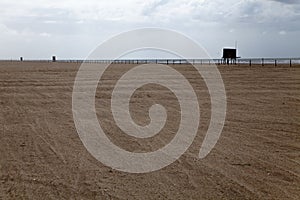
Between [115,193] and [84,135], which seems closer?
[115,193]

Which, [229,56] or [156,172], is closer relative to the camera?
[156,172]

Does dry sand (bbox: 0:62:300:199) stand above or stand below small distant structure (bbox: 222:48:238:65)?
below

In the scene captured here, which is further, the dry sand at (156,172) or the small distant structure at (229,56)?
the small distant structure at (229,56)

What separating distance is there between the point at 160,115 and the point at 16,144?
200 inches

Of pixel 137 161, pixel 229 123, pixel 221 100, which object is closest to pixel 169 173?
pixel 137 161

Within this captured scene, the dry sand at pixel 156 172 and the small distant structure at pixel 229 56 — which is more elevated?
the small distant structure at pixel 229 56

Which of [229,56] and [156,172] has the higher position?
[229,56]

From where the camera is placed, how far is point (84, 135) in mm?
10602

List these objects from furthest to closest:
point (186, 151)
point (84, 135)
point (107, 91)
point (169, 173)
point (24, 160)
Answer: point (107, 91) < point (84, 135) < point (186, 151) < point (24, 160) < point (169, 173)

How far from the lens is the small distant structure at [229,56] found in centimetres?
7187

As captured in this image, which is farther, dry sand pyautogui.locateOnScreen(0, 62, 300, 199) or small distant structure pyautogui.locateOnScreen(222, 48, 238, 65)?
small distant structure pyautogui.locateOnScreen(222, 48, 238, 65)

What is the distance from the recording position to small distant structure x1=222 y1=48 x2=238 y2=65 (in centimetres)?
7187

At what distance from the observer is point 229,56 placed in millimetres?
72062

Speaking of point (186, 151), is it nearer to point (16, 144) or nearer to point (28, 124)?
point (16, 144)
